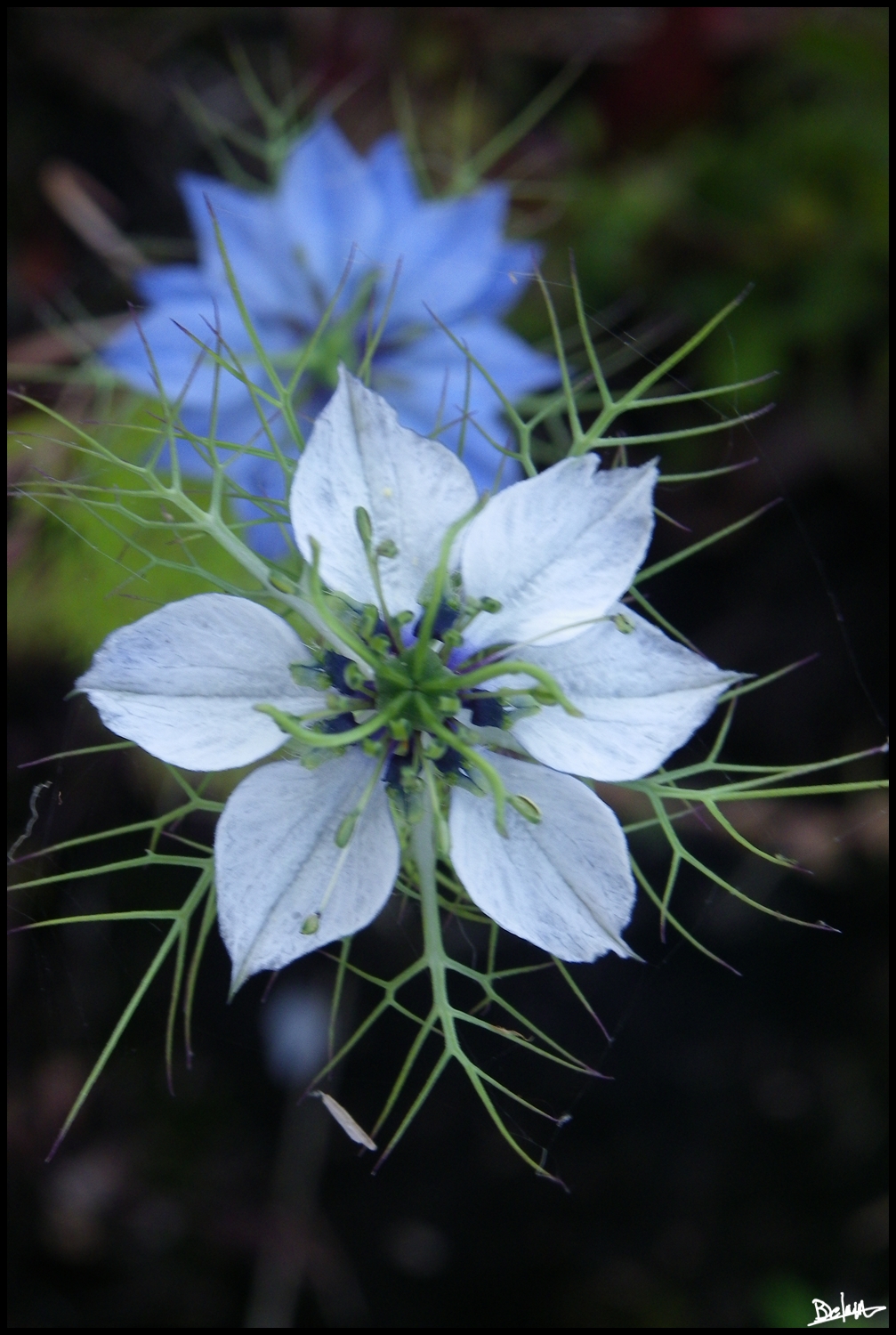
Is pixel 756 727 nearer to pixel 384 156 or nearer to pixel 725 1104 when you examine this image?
pixel 725 1104

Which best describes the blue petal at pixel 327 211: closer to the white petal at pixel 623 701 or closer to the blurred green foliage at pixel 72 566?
the blurred green foliage at pixel 72 566

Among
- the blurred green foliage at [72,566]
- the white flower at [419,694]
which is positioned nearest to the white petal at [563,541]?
the white flower at [419,694]

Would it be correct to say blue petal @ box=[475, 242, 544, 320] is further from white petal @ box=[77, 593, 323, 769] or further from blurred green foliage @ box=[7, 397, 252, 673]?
white petal @ box=[77, 593, 323, 769]

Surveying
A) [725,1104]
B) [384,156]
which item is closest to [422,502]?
[384,156]

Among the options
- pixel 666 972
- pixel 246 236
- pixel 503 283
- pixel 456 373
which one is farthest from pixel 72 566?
pixel 666 972

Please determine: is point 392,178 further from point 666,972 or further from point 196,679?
point 666,972

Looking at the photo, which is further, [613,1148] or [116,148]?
[116,148]
